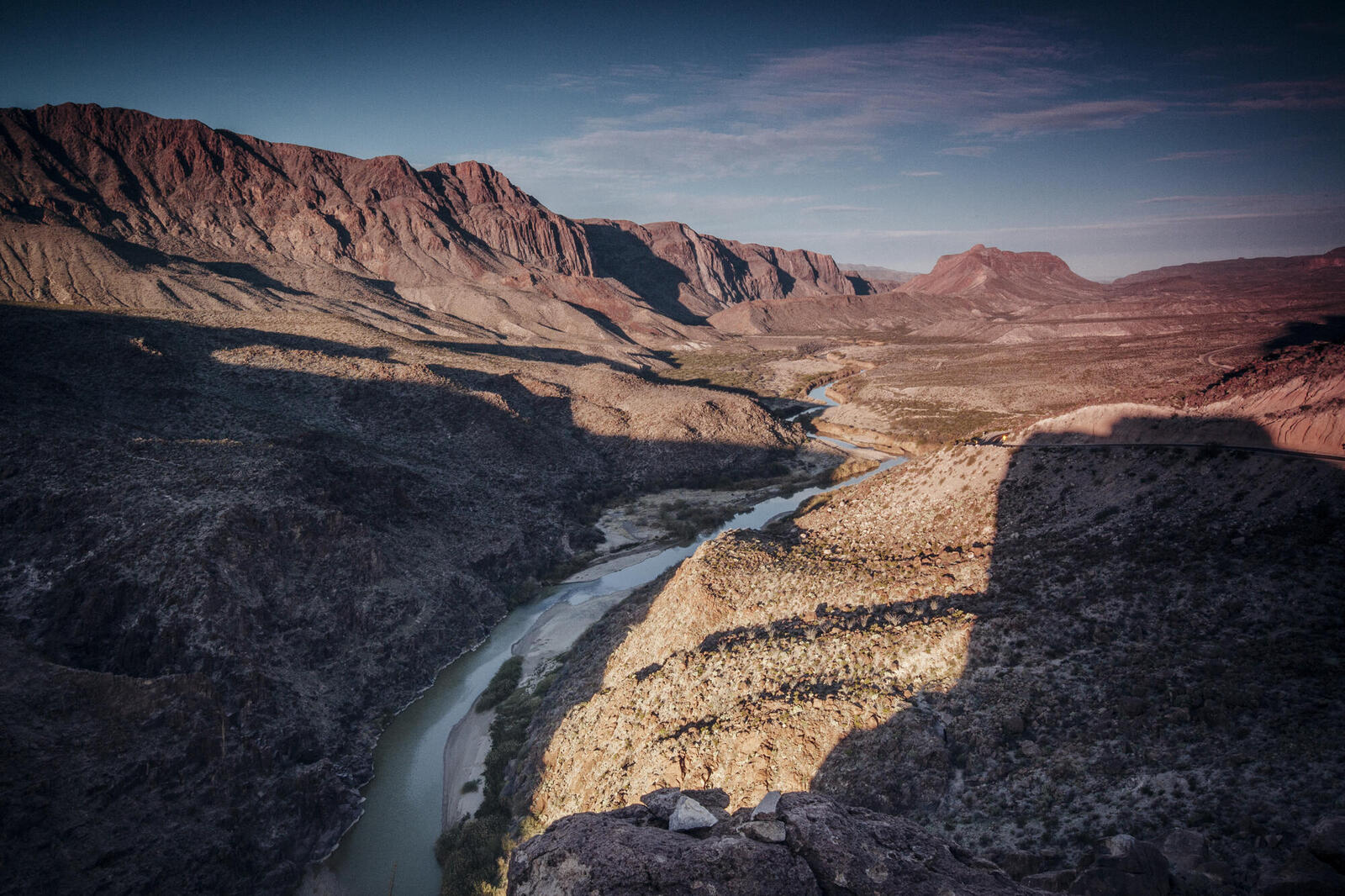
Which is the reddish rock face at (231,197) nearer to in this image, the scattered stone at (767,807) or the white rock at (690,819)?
the white rock at (690,819)

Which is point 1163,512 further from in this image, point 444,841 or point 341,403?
point 341,403

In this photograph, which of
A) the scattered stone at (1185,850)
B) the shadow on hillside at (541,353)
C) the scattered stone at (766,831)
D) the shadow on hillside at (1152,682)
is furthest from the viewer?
the shadow on hillside at (541,353)


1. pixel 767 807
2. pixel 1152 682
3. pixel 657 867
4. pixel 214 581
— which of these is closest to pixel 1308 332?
pixel 1152 682

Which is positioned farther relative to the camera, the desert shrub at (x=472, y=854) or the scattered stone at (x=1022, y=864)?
the desert shrub at (x=472, y=854)

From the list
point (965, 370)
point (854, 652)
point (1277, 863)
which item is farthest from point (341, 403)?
point (965, 370)

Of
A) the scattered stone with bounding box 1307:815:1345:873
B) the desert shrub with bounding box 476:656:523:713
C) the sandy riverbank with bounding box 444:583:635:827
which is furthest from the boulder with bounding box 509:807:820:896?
the desert shrub with bounding box 476:656:523:713

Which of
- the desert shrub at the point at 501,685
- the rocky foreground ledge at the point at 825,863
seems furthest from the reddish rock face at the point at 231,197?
the rocky foreground ledge at the point at 825,863
